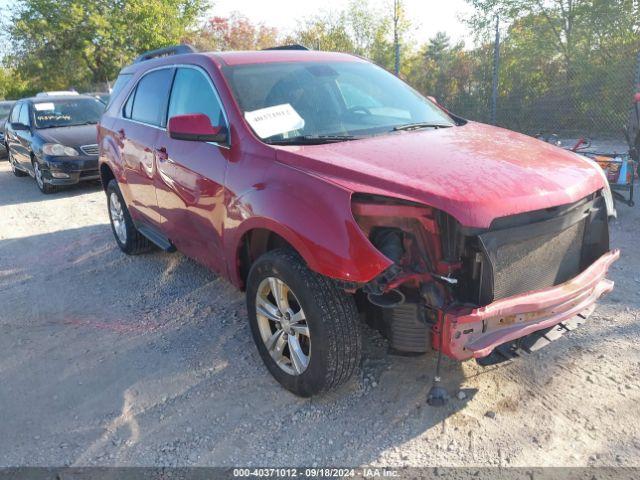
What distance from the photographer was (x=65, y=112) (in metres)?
10.2

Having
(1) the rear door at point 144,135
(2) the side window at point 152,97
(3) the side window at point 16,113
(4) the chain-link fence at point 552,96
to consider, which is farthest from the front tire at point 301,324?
(3) the side window at point 16,113

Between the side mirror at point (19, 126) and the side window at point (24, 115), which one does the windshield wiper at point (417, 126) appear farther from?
the side window at point (24, 115)

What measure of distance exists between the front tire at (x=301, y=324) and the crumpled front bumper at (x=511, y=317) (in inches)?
21.0

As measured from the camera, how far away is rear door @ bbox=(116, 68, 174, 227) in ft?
14.0

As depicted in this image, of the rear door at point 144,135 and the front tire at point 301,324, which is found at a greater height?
the rear door at point 144,135

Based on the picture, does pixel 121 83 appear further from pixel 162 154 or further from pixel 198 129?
pixel 198 129

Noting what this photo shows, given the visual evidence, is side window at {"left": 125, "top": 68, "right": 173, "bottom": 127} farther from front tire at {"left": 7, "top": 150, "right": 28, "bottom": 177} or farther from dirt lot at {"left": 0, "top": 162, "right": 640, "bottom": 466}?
front tire at {"left": 7, "top": 150, "right": 28, "bottom": 177}

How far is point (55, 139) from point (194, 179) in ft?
23.2

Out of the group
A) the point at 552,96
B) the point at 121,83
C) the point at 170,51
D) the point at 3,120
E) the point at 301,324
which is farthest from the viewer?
the point at 3,120

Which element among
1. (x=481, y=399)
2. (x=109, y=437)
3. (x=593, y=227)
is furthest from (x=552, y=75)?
(x=109, y=437)

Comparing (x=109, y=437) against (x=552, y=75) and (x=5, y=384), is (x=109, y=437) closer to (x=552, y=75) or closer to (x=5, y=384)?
(x=5, y=384)

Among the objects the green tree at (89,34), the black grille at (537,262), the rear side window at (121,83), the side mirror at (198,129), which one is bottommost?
the black grille at (537,262)

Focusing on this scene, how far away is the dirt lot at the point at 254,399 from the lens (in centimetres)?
255

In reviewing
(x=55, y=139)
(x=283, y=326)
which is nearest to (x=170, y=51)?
(x=283, y=326)
